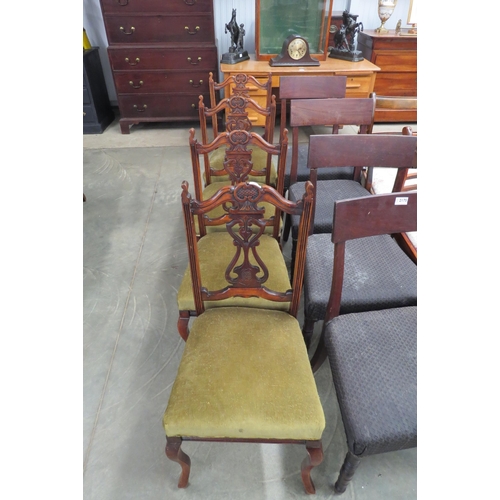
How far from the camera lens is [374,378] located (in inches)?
36.6

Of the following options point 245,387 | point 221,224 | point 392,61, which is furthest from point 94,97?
point 245,387

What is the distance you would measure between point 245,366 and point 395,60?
11.6 ft

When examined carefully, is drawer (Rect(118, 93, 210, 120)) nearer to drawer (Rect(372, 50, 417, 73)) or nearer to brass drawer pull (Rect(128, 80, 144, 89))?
brass drawer pull (Rect(128, 80, 144, 89))

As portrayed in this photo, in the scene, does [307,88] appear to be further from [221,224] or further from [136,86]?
[136,86]

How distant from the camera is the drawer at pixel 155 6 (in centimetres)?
293

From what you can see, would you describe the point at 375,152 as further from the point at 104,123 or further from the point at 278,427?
the point at 104,123

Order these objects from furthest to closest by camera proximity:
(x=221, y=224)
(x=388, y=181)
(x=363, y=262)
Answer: (x=388, y=181) → (x=363, y=262) → (x=221, y=224)

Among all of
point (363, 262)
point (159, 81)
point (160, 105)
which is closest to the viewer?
point (363, 262)

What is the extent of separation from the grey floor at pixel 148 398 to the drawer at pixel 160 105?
4.77 ft

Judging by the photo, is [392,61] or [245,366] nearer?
[245,366]

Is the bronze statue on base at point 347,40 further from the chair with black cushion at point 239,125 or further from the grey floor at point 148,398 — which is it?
the grey floor at point 148,398

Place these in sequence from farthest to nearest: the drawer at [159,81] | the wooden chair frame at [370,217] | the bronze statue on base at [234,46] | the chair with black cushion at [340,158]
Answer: the drawer at [159,81]
the bronze statue on base at [234,46]
the chair with black cushion at [340,158]
the wooden chair frame at [370,217]

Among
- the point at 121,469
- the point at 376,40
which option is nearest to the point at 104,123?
the point at 376,40

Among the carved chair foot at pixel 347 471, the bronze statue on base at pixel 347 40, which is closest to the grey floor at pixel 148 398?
the carved chair foot at pixel 347 471
